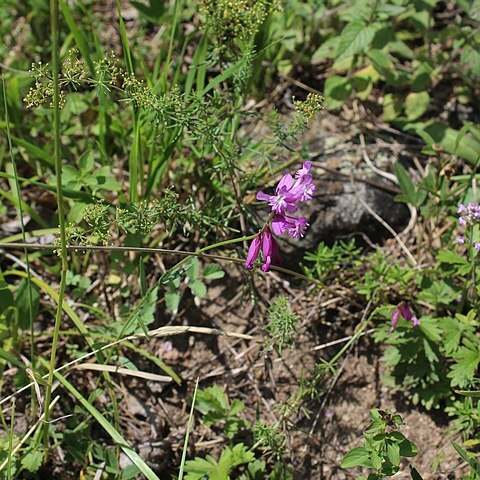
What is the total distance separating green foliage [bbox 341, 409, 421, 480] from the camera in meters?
2.01

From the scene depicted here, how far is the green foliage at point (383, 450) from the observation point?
201 cm

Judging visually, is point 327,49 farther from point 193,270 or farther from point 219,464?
point 219,464

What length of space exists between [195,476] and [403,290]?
1.08 m

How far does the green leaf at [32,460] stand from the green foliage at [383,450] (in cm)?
100

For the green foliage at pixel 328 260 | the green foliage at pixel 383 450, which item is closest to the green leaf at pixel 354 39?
the green foliage at pixel 328 260

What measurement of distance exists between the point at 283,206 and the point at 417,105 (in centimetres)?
156

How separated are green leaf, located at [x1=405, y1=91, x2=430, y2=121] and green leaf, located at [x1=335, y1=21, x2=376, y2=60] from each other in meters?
0.40

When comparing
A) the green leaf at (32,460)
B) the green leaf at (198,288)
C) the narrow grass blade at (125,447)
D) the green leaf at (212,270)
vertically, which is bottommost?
the green leaf at (32,460)

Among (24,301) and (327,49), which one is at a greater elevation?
(327,49)

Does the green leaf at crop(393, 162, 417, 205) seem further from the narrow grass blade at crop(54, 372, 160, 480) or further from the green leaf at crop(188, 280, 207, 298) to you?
the narrow grass blade at crop(54, 372, 160, 480)

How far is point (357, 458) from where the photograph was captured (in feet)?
6.70

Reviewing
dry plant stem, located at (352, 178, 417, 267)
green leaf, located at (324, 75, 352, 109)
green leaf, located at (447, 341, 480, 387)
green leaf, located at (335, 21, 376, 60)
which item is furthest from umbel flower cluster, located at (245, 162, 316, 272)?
green leaf, located at (324, 75, 352, 109)

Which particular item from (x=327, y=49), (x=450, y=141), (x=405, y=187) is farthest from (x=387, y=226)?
(x=327, y=49)

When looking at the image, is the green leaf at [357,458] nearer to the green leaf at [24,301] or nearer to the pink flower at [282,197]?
the pink flower at [282,197]
